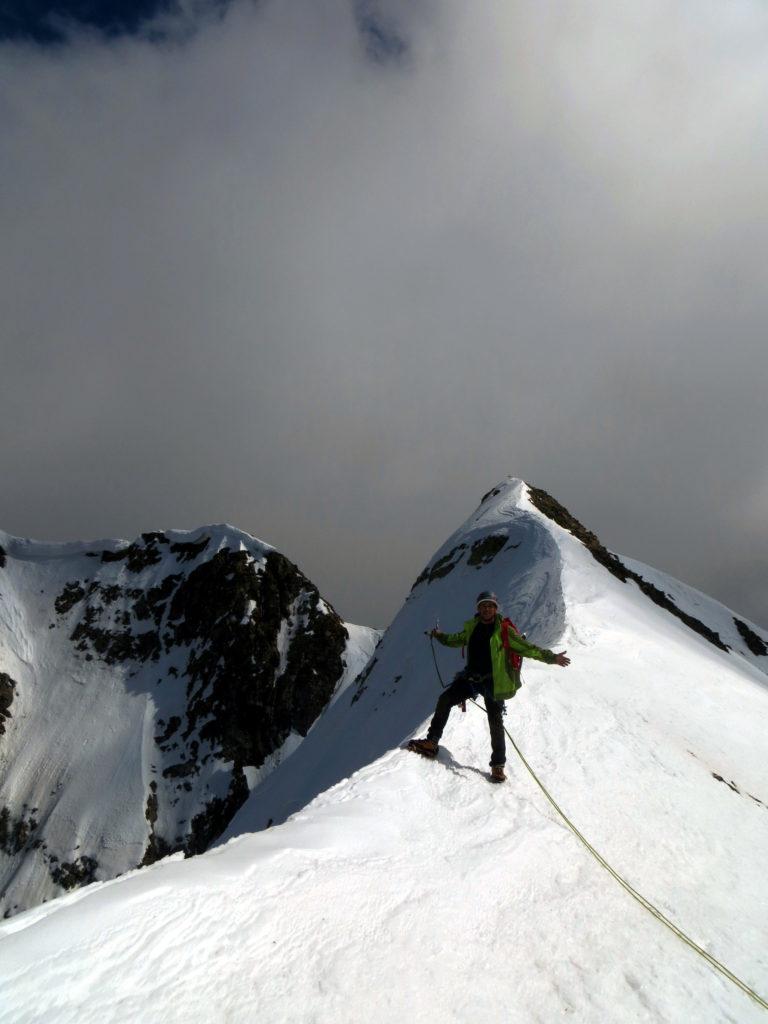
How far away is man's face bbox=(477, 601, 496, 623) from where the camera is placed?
7.59m

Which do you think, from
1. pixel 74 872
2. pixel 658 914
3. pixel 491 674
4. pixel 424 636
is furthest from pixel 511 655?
pixel 74 872

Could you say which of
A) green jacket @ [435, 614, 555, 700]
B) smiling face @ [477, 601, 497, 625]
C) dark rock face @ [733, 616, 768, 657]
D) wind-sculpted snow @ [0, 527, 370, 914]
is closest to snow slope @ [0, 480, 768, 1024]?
green jacket @ [435, 614, 555, 700]

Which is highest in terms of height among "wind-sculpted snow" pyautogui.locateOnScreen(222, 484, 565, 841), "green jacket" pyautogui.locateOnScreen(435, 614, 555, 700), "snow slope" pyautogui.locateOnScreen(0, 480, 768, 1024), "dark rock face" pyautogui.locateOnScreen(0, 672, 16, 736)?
"green jacket" pyautogui.locateOnScreen(435, 614, 555, 700)

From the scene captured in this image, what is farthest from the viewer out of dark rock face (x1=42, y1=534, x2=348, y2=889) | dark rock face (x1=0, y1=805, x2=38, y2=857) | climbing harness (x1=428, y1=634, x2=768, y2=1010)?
dark rock face (x1=42, y1=534, x2=348, y2=889)

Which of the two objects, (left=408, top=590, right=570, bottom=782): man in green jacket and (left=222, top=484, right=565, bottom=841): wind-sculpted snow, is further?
(left=222, top=484, right=565, bottom=841): wind-sculpted snow

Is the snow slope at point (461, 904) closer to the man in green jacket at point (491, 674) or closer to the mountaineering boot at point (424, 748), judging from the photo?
the mountaineering boot at point (424, 748)

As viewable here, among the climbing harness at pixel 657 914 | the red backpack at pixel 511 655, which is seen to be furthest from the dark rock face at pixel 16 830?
the climbing harness at pixel 657 914

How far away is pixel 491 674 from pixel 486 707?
1.48 feet

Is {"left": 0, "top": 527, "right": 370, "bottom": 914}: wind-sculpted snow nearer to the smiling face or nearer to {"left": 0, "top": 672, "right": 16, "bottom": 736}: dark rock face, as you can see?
{"left": 0, "top": 672, "right": 16, "bottom": 736}: dark rock face

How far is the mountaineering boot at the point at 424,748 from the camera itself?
23.6 ft

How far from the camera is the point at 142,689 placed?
77.7 meters

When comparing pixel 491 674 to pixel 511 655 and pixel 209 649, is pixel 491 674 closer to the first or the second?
pixel 511 655

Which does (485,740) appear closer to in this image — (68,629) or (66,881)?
(66,881)

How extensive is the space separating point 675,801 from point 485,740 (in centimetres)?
250
